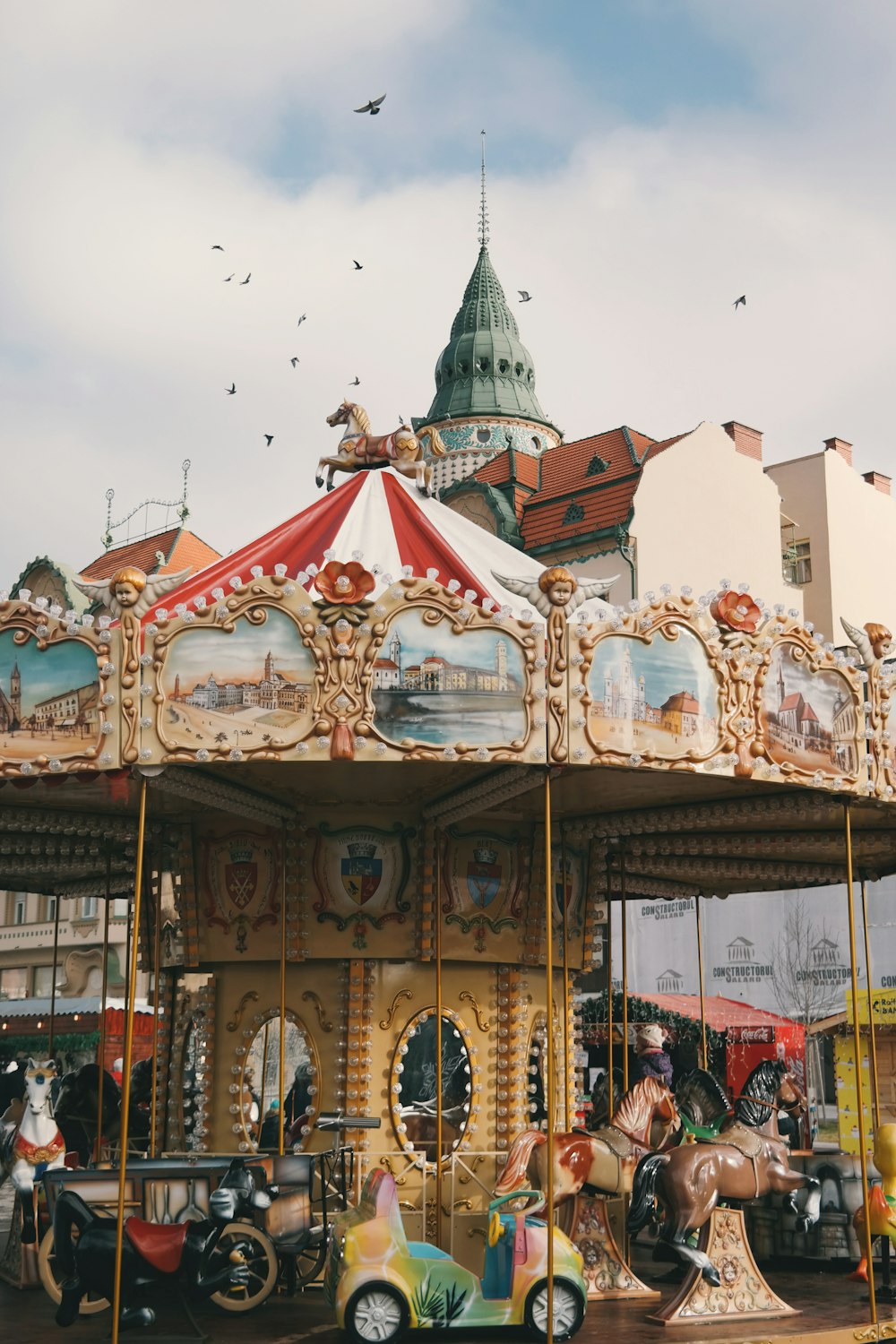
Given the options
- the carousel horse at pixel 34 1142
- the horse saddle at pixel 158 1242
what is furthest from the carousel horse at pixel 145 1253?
the carousel horse at pixel 34 1142

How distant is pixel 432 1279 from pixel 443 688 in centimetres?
412

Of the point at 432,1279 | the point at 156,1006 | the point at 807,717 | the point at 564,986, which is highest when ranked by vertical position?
the point at 807,717

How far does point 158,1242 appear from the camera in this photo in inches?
407

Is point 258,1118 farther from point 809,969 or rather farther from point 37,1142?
point 809,969

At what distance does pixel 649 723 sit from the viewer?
11.1 m

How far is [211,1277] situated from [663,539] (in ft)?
72.5

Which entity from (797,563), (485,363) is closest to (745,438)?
(797,563)

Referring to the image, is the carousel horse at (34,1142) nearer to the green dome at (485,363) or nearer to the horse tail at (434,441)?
the horse tail at (434,441)

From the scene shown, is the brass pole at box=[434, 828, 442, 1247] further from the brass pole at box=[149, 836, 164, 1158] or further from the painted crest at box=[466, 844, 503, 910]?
the brass pole at box=[149, 836, 164, 1158]

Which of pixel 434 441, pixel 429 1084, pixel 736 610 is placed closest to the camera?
pixel 736 610

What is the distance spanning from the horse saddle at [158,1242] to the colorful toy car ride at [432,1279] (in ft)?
3.52

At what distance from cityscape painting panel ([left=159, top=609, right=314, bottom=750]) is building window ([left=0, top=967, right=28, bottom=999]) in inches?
1459

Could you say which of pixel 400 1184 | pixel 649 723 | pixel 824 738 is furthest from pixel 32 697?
pixel 824 738

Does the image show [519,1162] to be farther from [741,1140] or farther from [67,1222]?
[67,1222]
